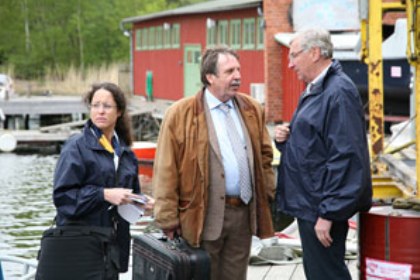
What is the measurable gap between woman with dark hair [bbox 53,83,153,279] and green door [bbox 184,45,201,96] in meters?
30.8

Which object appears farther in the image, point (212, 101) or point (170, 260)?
point (212, 101)

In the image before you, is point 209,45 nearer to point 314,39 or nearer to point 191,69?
point 191,69

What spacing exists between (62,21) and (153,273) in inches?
2366

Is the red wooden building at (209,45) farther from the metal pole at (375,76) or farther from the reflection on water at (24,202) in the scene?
the metal pole at (375,76)

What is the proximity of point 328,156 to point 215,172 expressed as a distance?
63 cm

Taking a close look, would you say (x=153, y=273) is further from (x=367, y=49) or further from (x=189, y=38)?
(x=189, y=38)

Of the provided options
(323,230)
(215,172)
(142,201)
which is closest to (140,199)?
(142,201)

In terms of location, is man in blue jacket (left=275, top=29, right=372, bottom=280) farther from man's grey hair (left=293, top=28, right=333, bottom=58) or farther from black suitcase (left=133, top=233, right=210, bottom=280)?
black suitcase (left=133, top=233, right=210, bottom=280)

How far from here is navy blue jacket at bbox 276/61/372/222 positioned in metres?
4.85

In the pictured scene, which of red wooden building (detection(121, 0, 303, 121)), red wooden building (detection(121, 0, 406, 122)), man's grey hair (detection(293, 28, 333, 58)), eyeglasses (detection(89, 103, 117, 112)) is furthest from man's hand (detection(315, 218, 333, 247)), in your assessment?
red wooden building (detection(121, 0, 303, 121))

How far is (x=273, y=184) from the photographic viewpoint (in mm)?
5500

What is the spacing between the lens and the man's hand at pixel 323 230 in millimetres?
4917

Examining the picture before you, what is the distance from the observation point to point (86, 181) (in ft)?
17.2

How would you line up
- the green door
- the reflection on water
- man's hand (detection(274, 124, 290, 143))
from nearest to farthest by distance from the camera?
man's hand (detection(274, 124, 290, 143))
the reflection on water
the green door
